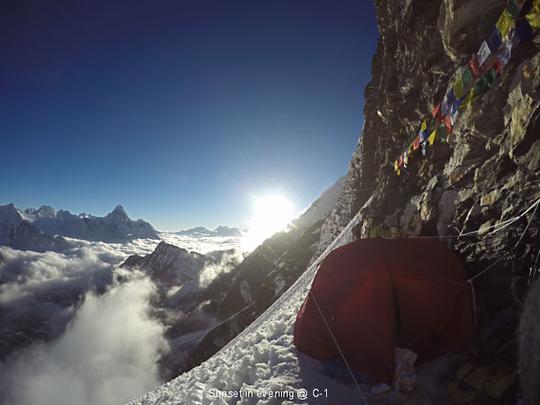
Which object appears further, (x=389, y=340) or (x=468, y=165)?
(x=468, y=165)

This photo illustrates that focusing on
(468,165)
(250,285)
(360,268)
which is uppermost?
(468,165)

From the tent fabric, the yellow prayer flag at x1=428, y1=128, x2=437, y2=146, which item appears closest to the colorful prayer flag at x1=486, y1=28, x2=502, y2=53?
the yellow prayer flag at x1=428, y1=128, x2=437, y2=146

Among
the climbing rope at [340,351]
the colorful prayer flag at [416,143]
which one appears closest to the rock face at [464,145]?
the colorful prayer flag at [416,143]

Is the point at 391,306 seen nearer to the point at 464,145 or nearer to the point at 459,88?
the point at 464,145

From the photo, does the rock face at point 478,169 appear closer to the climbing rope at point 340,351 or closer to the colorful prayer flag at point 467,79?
the colorful prayer flag at point 467,79

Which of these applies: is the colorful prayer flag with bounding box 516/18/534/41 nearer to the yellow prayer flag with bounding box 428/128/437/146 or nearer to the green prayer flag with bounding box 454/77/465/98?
the green prayer flag with bounding box 454/77/465/98

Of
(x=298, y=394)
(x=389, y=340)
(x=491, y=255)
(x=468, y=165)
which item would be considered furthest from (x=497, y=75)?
(x=298, y=394)

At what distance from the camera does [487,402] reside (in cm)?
451

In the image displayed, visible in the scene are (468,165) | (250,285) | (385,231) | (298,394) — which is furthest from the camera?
(250,285)

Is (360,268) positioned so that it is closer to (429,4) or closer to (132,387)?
(429,4)

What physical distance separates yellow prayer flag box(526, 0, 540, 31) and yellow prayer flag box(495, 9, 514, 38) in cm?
76

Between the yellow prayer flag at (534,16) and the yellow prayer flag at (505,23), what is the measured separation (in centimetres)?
76

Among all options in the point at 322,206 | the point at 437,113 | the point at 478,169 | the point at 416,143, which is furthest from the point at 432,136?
the point at 322,206

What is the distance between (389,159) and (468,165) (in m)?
13.9
